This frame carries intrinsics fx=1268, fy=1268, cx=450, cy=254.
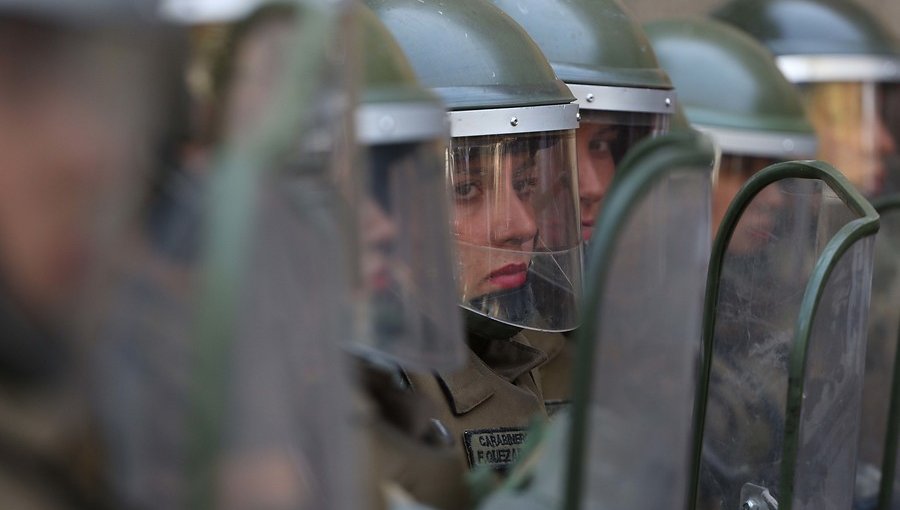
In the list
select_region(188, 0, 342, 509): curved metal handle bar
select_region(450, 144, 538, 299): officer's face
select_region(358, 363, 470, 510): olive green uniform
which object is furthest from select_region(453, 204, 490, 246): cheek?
select_region(188, 0, 342, 509): curved metal handle bar

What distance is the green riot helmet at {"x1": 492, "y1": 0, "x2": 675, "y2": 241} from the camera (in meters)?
2.60

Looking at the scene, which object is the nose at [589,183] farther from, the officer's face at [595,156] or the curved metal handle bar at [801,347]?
the curved metal handle bar at [801,347]

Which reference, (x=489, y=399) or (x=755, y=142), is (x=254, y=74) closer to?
(x=489, y=399)

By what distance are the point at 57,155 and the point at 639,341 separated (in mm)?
544

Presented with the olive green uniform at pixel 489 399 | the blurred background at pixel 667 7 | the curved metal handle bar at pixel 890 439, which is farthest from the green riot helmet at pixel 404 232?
the blurred background at pixel 667 7

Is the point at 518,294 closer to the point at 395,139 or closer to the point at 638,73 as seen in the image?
the point at 638,73

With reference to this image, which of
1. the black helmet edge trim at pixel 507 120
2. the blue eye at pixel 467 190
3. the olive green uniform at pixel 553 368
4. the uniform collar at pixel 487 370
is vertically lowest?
the olive green uniform at pixel 553 368

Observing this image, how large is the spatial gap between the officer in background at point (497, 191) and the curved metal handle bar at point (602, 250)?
3.37ft

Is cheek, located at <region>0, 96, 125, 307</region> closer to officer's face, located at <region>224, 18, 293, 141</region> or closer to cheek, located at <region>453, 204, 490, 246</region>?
officer's face, located at <region>224, 18, 293, 141</region>

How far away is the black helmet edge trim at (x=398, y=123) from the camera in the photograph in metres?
1.12

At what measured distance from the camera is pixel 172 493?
32.6 inches

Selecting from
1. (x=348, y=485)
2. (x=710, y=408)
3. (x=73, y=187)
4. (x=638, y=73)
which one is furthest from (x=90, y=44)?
(x=638, y=73)

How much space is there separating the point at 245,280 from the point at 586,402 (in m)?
0.33

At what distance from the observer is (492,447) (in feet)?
6.97
